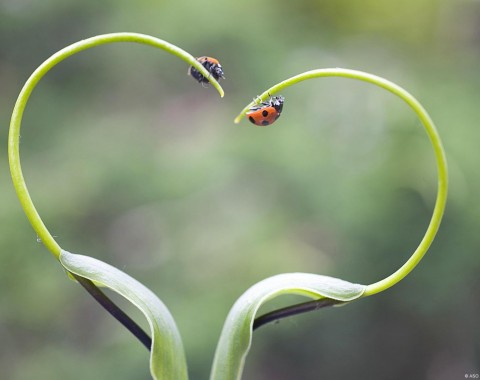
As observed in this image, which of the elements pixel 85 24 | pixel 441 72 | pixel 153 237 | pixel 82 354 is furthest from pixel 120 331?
pixel 441 72

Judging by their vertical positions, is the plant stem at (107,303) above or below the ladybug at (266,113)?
below

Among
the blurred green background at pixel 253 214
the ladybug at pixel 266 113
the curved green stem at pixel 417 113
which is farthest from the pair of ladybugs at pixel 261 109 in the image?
the blurred green background at pixel 253 214

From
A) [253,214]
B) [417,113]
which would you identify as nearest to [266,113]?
[417,113]

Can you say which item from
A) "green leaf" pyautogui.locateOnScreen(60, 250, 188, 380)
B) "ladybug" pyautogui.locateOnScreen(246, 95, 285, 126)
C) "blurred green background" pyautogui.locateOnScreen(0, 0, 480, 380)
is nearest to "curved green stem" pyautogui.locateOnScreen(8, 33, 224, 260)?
"green leaf" pyautogui.locateOnScreen(60, 250, 188, 380)

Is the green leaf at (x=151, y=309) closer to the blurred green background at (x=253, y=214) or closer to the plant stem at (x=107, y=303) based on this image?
the plant stem at (x=107, y=303)

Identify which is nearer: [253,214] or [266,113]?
[266,113]

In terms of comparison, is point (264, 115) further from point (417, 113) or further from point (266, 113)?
point (417, 113)
